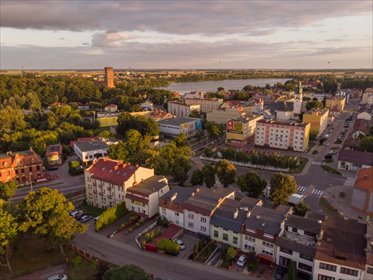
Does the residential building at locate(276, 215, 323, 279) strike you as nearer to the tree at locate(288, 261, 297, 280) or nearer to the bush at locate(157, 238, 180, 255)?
the tree at locate(288, 261, 297, 280)

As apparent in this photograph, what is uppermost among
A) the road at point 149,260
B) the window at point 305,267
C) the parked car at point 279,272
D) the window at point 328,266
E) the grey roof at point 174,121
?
the grey roof at point 174,121

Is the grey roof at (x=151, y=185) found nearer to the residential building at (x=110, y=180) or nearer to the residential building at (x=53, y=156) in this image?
the residential building at (x=110, y=180)

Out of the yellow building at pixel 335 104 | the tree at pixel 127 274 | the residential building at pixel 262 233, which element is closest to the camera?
the tree at pixel 127 274

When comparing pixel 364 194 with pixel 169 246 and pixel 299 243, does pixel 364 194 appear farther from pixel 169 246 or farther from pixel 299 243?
pixel 169 246

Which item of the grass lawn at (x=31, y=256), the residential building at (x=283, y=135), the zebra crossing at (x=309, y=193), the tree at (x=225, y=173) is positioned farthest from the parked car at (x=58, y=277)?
the residential building at (x=283, y=135)

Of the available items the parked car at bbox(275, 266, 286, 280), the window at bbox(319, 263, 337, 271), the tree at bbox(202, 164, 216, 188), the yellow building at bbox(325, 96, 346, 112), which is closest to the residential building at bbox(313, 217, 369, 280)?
the window at bbox(319, 263, 337, 271)

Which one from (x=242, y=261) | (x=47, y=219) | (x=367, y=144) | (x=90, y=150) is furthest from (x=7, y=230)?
(x=367, y=144)

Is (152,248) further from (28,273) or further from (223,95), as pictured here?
(223,95)
